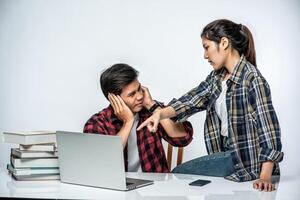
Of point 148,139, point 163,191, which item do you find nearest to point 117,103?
point 148,139

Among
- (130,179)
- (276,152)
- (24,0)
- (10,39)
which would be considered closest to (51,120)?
(10,39)

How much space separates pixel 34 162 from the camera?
1.96m

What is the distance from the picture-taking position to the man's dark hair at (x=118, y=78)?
2.52 meters

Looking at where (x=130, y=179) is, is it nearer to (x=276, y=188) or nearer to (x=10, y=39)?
(x=276, y=188)

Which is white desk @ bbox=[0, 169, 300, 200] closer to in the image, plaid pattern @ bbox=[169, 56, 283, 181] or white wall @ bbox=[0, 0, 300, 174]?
plaid pattern @ bbox=[169, 56, 283, 181]

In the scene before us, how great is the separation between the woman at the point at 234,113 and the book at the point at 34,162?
0.38m

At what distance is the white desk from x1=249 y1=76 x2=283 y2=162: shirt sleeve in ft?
0.41

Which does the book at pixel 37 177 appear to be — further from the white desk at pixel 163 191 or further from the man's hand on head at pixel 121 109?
the man's hand on head at pixel 121 109

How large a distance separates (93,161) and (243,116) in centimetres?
68

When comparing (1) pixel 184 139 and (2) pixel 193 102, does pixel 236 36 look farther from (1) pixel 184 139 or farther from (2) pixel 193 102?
(1) pixel 184 139

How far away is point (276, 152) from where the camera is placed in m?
1.86

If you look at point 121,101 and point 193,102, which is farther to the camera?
point 121,101

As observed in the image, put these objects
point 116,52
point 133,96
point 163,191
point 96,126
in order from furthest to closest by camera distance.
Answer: point 116,52 < point 133,96 < point 96,126 < point 163,191

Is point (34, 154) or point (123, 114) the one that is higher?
point (123, 114)
